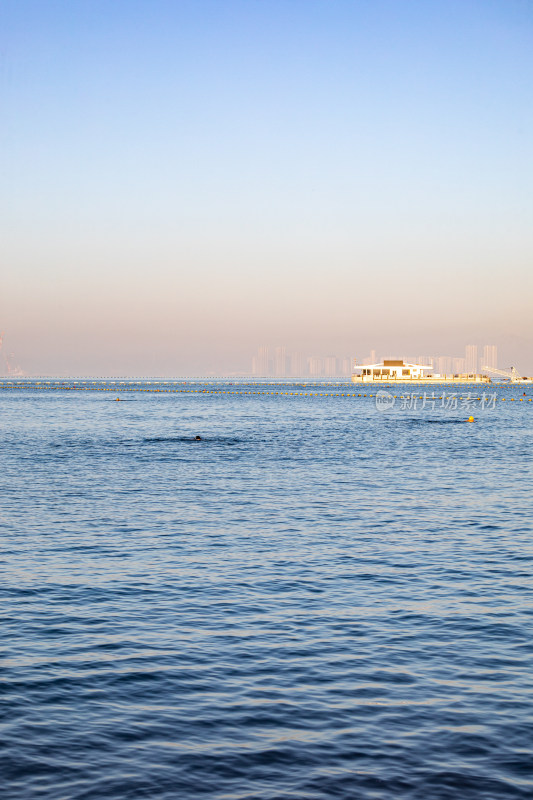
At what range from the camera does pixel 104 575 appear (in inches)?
992

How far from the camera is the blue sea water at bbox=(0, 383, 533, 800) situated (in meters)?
12.6

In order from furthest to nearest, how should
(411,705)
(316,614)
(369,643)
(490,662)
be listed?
(316,614) < (369,643) < (490,662) < (411,705)

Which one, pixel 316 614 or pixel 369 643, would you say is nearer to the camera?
pixel 369 643

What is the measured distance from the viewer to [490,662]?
17500 mm

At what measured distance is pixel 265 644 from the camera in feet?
61.0

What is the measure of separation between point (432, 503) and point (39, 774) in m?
30.6

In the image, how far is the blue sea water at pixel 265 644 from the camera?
1264cm

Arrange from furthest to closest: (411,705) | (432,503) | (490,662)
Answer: (432,503), (490,662), (411,705)

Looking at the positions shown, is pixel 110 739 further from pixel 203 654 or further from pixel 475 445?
pixel 475 445

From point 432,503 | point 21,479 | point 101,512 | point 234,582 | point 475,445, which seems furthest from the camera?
point 475,445

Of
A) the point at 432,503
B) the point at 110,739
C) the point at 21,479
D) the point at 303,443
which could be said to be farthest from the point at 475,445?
the point at 110,739

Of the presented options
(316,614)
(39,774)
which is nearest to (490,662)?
(316,614)

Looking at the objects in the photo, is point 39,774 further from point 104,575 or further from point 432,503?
point 432,503

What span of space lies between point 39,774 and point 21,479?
3891 cm
